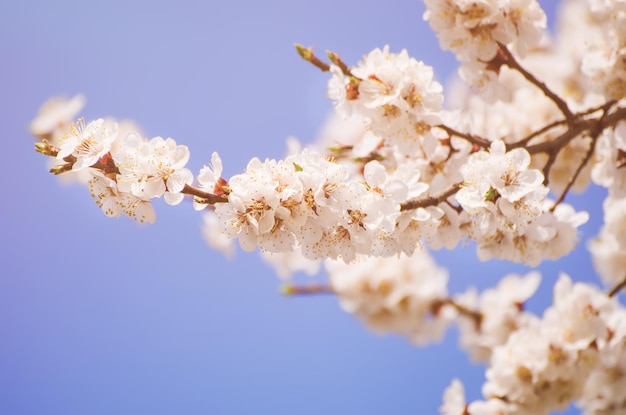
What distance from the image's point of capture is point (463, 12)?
2.79m

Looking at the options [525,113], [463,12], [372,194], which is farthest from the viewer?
[525,113]

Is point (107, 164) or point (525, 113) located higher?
point (525, 113)

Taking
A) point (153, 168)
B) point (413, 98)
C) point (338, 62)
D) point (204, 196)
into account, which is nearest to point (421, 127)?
point (413, 98)

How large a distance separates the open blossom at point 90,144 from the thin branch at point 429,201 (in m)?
1.17

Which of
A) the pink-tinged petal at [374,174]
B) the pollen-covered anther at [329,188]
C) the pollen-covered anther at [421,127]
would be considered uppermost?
the pollen-covered anther at [421,127]

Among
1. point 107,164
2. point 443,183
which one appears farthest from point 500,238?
point 107,164

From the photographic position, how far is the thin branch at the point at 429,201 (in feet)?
7.32

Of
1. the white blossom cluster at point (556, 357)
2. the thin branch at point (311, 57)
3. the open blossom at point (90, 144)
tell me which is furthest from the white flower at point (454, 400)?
the open blossom at point (90, 144)

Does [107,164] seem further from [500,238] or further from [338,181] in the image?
[500,238]

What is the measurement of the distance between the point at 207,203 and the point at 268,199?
0.80 ft

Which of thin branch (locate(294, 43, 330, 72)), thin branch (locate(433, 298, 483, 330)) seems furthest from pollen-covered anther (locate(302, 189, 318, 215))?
thin branch (locate(433, 298, 483, 330))

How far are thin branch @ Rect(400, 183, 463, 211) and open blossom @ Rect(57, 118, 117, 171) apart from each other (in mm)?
1169

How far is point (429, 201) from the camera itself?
7.52 feet

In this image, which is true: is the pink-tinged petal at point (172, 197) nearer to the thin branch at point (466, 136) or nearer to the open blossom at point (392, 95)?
the open blossom at point (392, 95)
